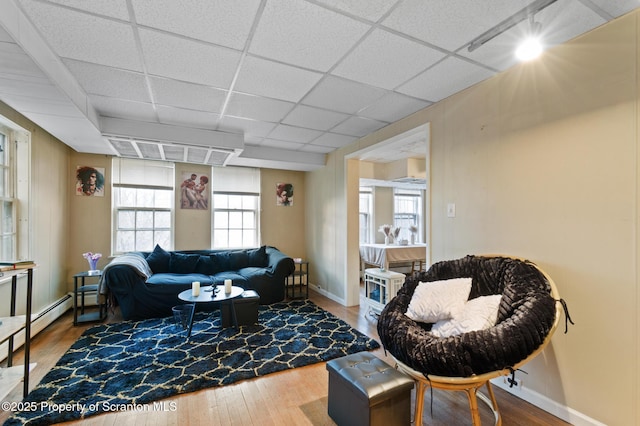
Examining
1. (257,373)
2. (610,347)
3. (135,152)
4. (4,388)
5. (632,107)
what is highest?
(135,152)

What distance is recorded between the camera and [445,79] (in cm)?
245

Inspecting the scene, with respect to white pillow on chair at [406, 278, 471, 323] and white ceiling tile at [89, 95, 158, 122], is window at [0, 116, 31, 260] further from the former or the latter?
white pillow on chair at [406, 278, 471, 323]

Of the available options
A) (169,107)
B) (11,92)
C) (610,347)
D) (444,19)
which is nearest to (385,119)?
(444,19)

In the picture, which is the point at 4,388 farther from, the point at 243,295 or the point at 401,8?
the point at 401,8

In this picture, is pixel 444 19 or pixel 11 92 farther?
pixel 11 92

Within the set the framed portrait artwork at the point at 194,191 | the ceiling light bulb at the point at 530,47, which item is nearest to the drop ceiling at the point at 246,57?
the ceiling light bulb at the point at 530,47

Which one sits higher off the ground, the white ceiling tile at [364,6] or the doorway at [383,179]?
the white ceiling tile at [364,6]

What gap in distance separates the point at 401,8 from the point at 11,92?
9.82 ft

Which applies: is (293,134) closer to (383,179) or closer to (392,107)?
(392,107)

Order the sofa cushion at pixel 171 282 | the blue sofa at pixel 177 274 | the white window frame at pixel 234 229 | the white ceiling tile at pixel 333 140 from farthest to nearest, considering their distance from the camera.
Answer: the white window frame at pixel 234 229 → the white ceiling tile at pixel 333 140 → the sofa cushion at pixel 171 282 → the blue sofa at pixel 177 274

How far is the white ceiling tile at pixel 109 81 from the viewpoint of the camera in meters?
2.27

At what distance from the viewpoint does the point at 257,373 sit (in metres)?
2.47

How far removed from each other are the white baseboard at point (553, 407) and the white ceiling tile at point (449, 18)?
2.55m

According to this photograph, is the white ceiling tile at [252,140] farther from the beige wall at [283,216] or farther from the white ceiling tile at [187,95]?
the beige wall at [283,216]
